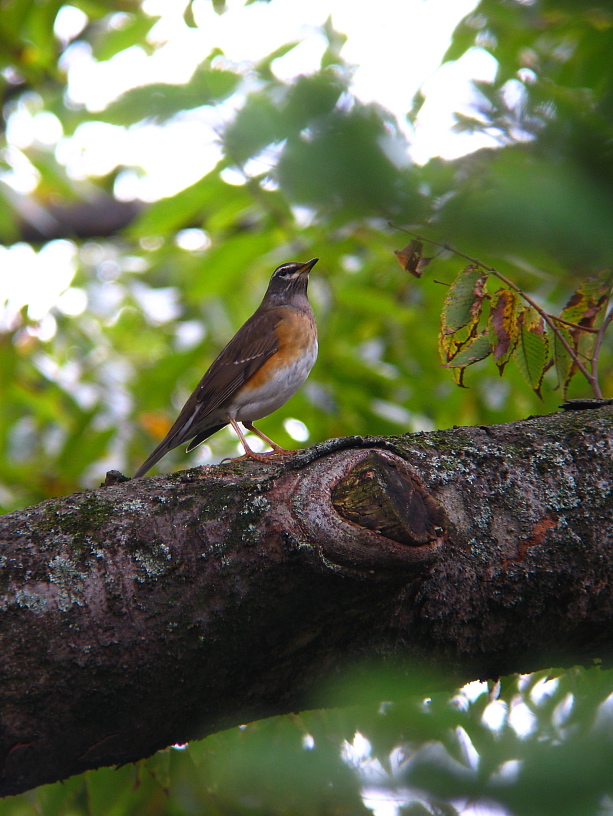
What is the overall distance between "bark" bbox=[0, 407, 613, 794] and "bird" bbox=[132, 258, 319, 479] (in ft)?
8.44

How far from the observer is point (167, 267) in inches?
298

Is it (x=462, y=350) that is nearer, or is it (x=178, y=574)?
(x=178, y=574)

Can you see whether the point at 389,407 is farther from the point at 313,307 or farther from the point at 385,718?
the point at 385,718

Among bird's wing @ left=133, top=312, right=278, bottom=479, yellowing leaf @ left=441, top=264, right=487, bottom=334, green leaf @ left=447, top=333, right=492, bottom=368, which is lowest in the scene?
bird's wing @ left=133, top=312, right=278, bottom=479

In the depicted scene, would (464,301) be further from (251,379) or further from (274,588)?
(251,379)

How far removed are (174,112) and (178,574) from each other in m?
1.57

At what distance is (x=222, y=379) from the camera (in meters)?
5.23

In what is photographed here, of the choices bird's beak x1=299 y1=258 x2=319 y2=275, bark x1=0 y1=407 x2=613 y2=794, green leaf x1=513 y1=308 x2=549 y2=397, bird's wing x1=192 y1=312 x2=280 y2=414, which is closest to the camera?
bark x1=0 y1=407 x2=613 y2=794

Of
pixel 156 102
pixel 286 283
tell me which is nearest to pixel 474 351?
pixel 156 102

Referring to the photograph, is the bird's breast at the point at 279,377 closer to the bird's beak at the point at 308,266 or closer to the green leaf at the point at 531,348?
the bird's beak at the point at 308,266

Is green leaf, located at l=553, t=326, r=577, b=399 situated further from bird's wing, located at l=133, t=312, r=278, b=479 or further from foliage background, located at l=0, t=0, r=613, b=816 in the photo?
bird's wing, located at l=133, t=312, r=278, b=479

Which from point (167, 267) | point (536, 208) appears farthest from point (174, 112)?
point (167, 267)

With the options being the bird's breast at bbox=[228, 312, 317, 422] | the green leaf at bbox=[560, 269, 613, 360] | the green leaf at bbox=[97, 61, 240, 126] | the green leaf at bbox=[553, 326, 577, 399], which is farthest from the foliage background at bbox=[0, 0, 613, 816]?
the green leaf at bbox=[553, 326, 577, 399]

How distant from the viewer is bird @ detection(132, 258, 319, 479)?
5.04 m
